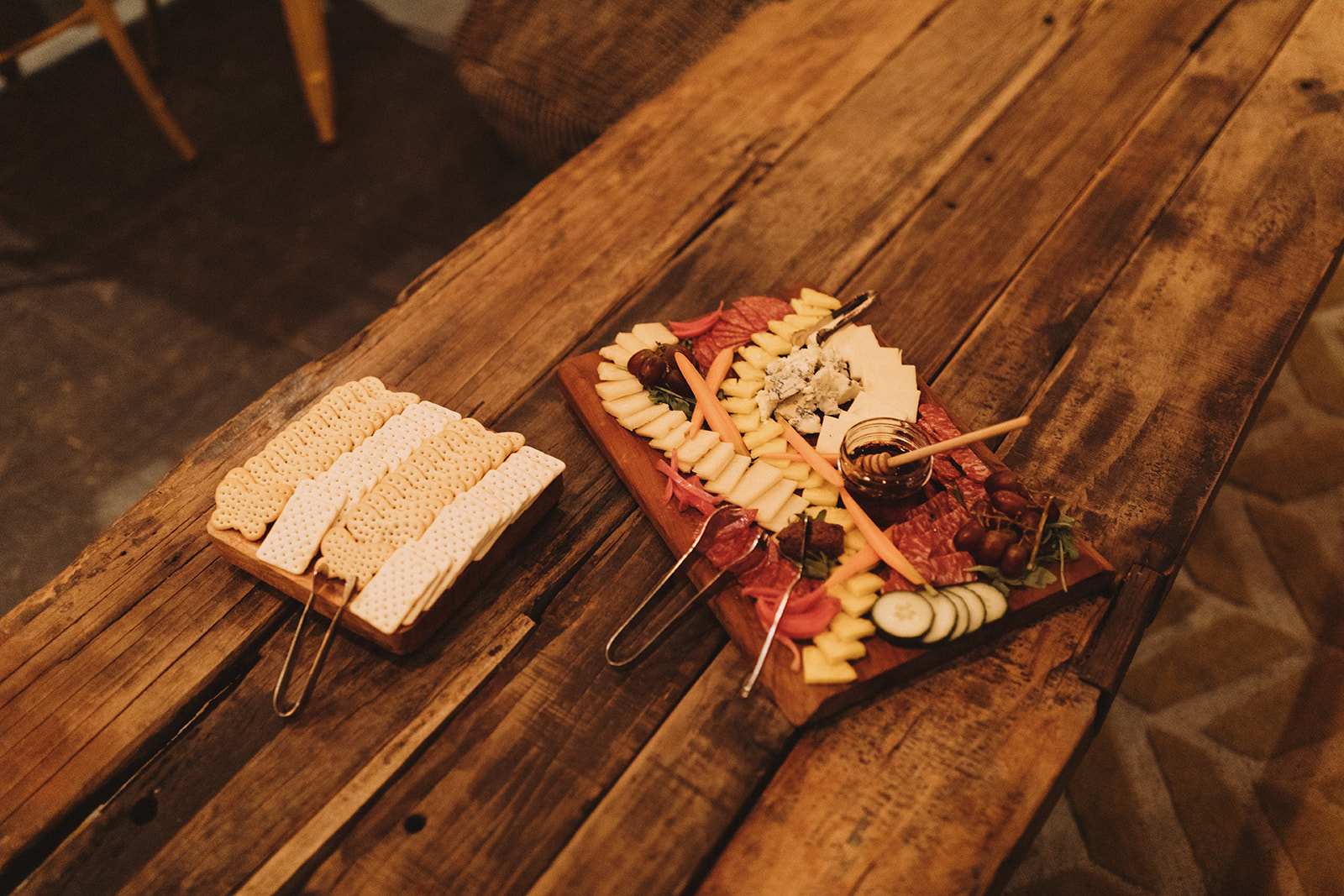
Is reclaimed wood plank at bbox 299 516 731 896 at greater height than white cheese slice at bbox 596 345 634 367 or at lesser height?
lesser

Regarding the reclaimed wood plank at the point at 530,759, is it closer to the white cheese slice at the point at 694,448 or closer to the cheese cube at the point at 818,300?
the white cheese slice at the point at 694,448

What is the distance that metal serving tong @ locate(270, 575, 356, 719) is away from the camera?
1418 millimetres

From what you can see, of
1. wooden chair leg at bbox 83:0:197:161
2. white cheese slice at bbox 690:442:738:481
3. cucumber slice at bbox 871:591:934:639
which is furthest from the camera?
wooden chair leg at bbox 83:0:197:161

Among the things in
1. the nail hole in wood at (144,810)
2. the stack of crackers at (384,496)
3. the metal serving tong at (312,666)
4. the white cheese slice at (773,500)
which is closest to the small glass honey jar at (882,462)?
the white cheese slice at (773,500)

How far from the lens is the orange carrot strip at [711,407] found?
164cm

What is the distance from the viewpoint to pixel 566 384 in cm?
181

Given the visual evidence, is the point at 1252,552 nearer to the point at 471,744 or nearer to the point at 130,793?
the point at 471,744

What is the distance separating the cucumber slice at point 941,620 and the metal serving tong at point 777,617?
8.2 inches

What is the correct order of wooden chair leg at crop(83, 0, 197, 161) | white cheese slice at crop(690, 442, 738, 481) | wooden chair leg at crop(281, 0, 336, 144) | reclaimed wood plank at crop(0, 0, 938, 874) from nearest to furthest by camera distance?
reclaimed wood plank at crop(0, 0, 938, 874), white cheese slice at crop(690, 442, 738, 481), wooden chair leg at crop(83, 0, 197, 161), wooden chair leg at crop(281, 0, 336, 144)

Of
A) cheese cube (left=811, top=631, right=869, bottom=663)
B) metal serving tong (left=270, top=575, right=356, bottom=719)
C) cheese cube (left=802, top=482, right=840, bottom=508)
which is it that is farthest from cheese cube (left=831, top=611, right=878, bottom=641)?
metal serving tong (left=270, top=575, right=356, bottom=719)

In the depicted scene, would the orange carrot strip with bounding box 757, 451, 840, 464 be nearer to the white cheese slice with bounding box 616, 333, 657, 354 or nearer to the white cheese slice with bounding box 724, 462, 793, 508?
the white cheese slice with bounding box 724, 462, 793, 508

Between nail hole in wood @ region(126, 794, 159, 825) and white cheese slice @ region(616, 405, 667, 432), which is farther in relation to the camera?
white cheese slice @ region(616, 405, 667, 432)

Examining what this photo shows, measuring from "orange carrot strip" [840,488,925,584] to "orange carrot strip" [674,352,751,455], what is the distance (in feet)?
0.76

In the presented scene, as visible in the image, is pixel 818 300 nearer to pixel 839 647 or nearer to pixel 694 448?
pixel 694 448
